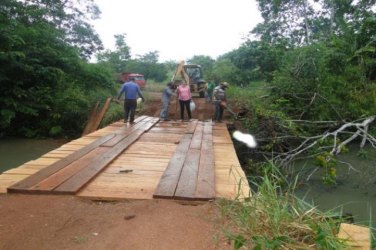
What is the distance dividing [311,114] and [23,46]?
430 inches

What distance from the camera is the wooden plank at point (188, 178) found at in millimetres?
3973

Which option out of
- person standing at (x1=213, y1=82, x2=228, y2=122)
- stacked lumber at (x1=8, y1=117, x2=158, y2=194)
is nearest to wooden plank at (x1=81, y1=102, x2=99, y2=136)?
person standing at (x1=213, y1=82, x2=228, y2=122)

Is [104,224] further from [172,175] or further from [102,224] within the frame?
[172,175]

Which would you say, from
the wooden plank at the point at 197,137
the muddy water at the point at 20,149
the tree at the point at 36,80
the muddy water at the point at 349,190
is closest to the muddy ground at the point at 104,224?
the wooden plank at the point at 197,137

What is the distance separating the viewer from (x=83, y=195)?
13.1 feet

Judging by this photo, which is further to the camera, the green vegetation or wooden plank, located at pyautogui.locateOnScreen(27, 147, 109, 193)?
the green vegetation

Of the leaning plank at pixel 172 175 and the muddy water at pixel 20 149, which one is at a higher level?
the leaning plank at pixel 172 175

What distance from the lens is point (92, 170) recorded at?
4918 millimetres

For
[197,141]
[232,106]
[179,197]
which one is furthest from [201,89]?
[179,197]

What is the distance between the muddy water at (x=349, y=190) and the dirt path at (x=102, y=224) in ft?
11.9

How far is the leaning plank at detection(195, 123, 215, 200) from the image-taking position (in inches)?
157

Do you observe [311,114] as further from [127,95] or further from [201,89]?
[201,89]

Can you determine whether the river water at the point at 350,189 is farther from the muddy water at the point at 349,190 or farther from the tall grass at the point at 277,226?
the tall grass at the point at 277,226

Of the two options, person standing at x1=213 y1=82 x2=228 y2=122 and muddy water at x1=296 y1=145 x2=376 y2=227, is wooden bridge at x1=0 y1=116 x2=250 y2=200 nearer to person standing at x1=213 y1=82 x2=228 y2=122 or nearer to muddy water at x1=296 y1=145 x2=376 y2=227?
muddy water at x1=296 y1=145 x2=376 y2=227
